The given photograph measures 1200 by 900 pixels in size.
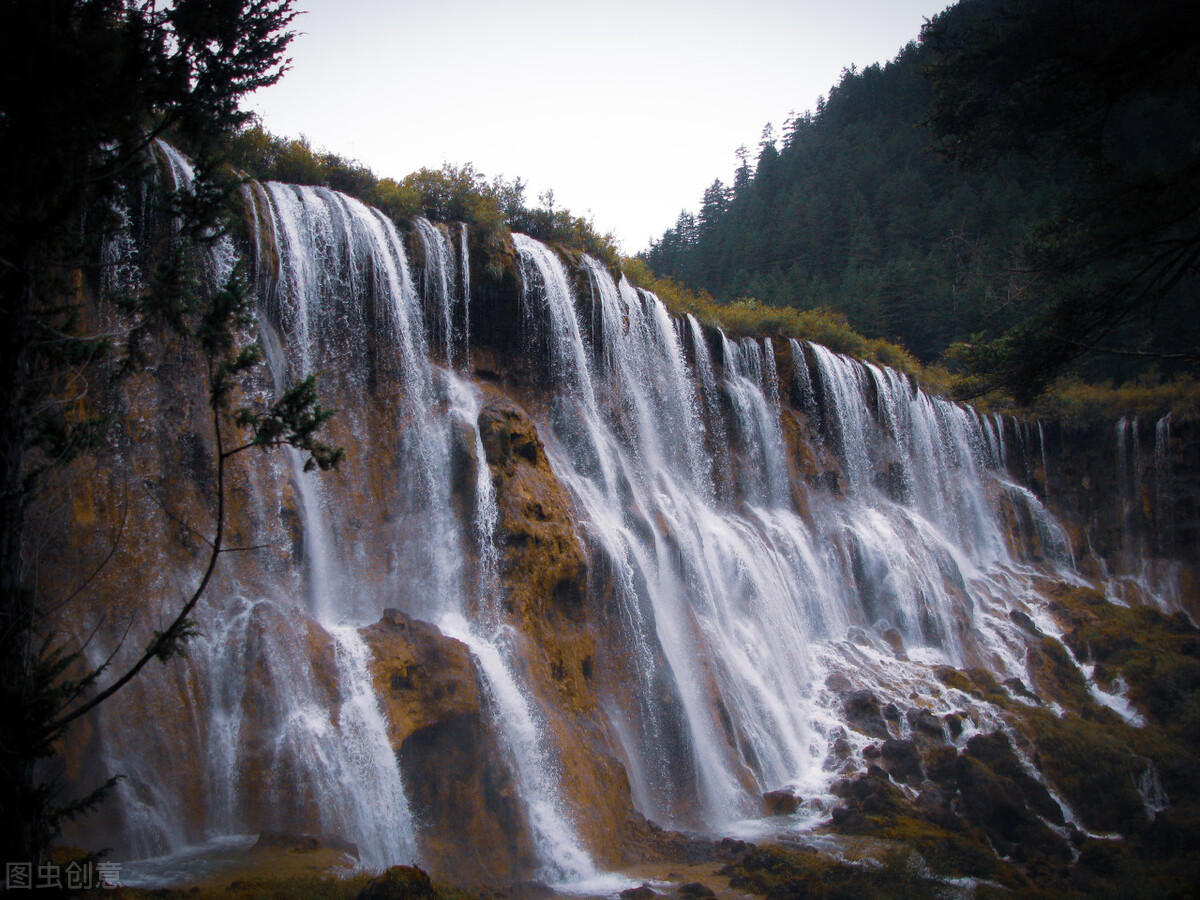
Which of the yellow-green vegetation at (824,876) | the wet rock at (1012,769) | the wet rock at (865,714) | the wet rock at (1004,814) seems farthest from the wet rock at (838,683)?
the yellow-green vegetation at (824,876)

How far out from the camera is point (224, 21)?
5727 millimetres

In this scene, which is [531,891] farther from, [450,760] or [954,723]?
[954,723]

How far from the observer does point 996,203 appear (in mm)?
42938

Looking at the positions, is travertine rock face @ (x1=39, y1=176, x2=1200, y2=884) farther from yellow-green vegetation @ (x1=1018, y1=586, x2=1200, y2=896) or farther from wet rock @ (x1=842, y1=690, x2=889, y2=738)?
yellow-green vegetation @ (x1=1018, y1=586, x2=1200, y2=896)

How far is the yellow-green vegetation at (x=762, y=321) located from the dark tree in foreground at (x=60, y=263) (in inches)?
693

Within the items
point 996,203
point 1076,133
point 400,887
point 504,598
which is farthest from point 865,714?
point 996,203

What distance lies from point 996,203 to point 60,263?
159 ft

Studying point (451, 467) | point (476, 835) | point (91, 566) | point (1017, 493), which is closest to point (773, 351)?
point (1017, 493)

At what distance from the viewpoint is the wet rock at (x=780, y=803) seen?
41.6ft

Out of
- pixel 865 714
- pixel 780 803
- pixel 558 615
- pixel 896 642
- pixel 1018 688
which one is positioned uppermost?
pixel 558 615

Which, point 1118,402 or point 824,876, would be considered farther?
point 1118,402

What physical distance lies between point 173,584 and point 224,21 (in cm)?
731

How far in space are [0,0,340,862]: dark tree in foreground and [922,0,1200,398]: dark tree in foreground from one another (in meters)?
7.29

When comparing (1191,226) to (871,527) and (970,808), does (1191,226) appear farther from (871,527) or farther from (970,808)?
(871,527)
